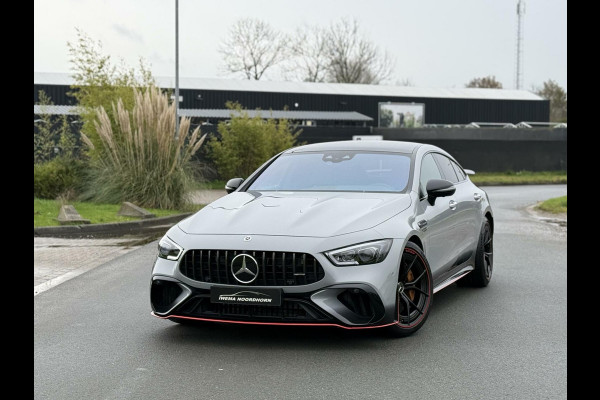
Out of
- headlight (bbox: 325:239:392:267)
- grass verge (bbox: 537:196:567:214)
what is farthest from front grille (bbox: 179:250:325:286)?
grass verge (bbox: 537:196:567:214)

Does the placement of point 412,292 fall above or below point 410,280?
below

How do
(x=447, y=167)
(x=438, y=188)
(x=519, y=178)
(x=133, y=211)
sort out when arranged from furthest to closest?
(x=519, y=178)
(x=133, y=211)
(x=447, y=167)
(x=438, y=188)

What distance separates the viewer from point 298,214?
6.18m

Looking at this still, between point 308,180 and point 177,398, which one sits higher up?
point 308,180

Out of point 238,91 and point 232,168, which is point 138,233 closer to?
point 232,168

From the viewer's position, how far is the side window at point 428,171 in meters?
7.29

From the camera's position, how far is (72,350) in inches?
234

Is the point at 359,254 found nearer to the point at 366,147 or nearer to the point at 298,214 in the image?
the point at 298,214

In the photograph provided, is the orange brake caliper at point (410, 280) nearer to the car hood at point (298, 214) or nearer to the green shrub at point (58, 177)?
the car hood at point (298, 214)

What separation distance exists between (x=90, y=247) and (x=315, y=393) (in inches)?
341

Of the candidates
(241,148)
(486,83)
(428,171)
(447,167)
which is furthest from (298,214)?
(486,83)

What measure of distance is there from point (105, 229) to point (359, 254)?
10.4m

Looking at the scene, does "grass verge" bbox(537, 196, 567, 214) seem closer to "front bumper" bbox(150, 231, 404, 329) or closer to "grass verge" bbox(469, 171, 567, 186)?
"grass verge" bbox(469, 171, 567, 186)
